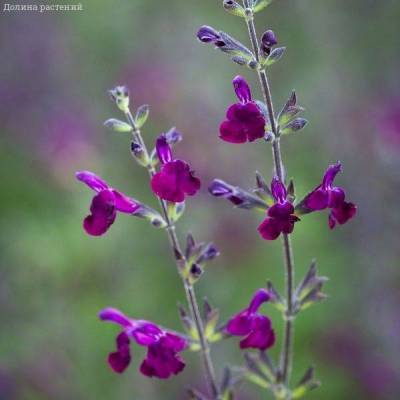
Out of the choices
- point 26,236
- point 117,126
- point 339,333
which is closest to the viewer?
point 117,126

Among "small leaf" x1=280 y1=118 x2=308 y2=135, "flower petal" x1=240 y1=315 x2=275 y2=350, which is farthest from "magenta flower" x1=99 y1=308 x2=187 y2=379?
"small leaf" x1=280 y1=118 x2=308 y2=135

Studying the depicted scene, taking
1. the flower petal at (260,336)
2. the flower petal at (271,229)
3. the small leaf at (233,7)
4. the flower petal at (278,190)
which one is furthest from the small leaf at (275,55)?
the flower petal at (260,336)

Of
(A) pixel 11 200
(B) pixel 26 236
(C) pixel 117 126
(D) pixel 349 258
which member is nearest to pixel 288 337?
(C) pixel 117 126

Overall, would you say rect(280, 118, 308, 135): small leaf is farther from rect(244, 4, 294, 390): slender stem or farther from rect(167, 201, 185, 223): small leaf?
rect(167, 201, 185, 223): small leaf

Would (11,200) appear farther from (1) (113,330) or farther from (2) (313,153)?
(2) (313,153)

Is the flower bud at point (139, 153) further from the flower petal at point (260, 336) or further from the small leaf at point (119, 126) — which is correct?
the flower petal at point (260, 336)

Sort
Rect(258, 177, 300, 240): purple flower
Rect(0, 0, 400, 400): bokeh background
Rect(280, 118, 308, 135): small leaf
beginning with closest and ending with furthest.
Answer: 1. Rect(258, 177, 300, 240): purple flower
2. Rect(280, 118, 308, 135): small leaf
3. Rect(0, 0, 400, 400): bokeh background

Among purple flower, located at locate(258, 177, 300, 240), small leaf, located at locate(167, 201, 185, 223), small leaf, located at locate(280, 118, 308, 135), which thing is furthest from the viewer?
small leaf, located at locate(167, 201, 185, 223)
